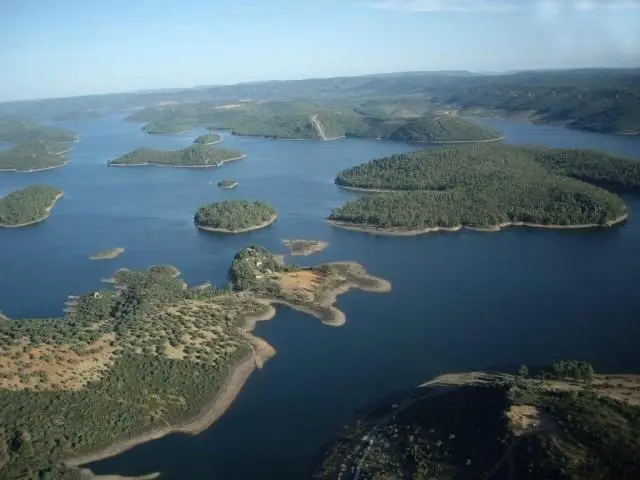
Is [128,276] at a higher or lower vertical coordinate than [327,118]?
lower

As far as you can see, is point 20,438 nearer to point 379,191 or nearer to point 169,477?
point 169,477

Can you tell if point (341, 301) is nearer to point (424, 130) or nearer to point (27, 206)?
point (27, 206)

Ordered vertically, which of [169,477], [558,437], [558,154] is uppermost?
[558,154]

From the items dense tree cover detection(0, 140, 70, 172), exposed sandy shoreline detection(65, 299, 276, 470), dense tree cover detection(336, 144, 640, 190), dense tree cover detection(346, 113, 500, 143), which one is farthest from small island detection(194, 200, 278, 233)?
dense tree cover detection(346, 113, 500, 143)

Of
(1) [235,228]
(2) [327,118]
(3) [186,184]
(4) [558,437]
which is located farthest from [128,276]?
(2) [327,118]

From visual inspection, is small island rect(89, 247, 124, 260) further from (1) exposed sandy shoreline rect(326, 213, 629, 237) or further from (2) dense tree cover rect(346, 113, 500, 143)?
(2) dense tree cover rect(346, 113, 500, 143)

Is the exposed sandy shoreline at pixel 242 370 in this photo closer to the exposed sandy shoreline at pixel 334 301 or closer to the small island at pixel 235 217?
the exposed sandy shoreline at pixel 334 301
